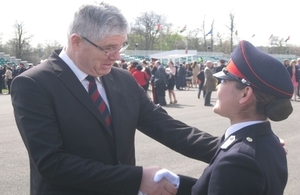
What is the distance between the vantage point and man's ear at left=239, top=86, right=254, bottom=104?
210cm

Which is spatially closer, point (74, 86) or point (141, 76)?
point (74, 86)

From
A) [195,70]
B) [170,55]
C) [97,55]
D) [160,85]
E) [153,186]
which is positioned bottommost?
[170,55]

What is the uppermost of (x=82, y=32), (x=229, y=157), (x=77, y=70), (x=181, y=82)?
(x=82, y=32)

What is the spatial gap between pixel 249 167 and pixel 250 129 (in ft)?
0.81

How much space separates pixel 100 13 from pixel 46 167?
2.59 ft

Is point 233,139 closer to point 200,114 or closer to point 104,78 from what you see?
point 104,78

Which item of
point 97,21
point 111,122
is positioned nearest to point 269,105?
point 111,122

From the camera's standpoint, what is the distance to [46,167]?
220 cm

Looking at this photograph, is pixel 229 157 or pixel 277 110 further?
pixel 277 110

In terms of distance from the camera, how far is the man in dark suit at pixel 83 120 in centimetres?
221

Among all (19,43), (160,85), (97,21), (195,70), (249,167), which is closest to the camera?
(249,167)

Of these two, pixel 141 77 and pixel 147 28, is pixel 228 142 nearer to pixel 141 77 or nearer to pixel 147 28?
pixel 141 77

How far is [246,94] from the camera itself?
212cm

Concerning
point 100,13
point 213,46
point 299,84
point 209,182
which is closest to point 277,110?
point 209,182
